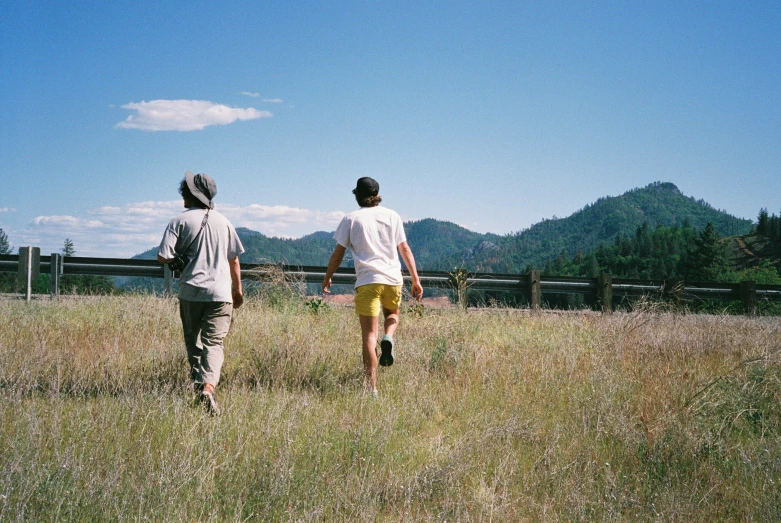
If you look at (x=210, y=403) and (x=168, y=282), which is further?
(x=168, y=282)

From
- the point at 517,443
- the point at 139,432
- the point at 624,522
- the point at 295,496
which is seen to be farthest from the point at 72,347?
the point at 624,522

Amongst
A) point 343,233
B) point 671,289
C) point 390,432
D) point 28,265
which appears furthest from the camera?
point 671,289

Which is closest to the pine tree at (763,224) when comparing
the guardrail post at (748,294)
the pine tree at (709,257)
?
the pine tree at (709,257)

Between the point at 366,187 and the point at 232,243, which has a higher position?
the point at 366,187

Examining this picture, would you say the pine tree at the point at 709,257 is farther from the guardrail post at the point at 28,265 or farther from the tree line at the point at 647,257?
the guardrail post at the point at 28,265

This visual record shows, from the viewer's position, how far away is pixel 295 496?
2877mm

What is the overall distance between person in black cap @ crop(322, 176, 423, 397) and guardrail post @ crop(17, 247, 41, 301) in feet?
30.3

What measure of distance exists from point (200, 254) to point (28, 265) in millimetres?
9094

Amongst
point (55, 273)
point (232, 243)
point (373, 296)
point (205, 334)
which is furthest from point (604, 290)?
point (55, 273)

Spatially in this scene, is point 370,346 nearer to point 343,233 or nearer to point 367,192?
point 343,233

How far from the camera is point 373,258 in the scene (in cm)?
504

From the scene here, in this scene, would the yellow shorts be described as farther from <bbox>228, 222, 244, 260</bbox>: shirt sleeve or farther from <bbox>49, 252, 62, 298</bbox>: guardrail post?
<bbox>49, 252, 62, 298</bbox>: guardrail post

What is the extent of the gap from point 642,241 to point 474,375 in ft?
411

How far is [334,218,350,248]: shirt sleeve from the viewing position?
5.08 metres
